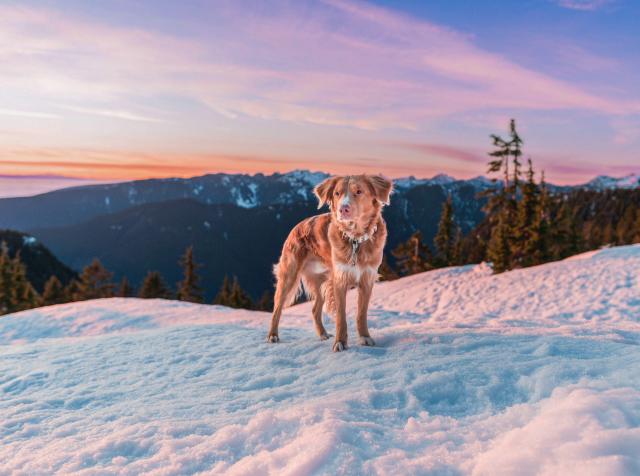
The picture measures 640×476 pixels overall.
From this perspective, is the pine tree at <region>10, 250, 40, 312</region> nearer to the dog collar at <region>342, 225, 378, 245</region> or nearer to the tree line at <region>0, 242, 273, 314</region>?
the tree line at <region>0, 242, 273, 314</region>

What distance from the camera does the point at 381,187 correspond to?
555 centimetres

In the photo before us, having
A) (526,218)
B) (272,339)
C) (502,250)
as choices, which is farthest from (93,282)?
(272,339)

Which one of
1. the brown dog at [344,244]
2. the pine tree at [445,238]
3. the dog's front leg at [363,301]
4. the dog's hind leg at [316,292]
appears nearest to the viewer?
the brown dog at [344,244]

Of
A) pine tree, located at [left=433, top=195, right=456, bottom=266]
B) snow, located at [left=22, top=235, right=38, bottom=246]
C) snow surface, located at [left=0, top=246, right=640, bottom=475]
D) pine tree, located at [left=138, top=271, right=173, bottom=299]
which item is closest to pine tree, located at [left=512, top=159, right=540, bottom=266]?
pine tree, located at [left=433, top=195, right=456, bottom=266]

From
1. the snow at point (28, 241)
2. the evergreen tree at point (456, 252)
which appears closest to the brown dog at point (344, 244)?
the evergreen tree at point (456, 252)

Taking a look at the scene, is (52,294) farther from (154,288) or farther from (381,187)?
(381,187)

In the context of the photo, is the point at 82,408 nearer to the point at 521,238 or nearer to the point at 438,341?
the point at 438,341

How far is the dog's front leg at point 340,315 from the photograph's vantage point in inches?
223

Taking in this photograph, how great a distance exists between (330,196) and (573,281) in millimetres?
16284

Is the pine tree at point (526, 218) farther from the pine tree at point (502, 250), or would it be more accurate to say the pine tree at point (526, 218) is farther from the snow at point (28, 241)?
the snow at point (28, 241)

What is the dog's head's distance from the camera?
5.21 m

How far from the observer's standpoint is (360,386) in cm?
420

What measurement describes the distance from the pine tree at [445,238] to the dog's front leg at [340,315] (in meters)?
41.3

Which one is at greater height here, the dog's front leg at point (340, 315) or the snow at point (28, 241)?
the dog's front leg at point (340, 315)
